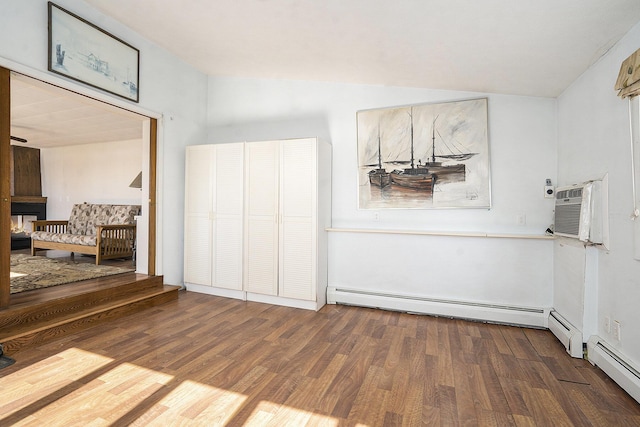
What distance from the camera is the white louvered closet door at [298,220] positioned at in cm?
365

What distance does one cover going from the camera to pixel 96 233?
215 inches

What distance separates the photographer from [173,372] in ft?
7.32

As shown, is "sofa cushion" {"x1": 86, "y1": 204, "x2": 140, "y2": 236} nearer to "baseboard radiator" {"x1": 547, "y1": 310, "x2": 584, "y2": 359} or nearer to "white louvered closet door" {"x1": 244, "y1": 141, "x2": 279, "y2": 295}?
"white louvered closet door" {"x1": 244, "y1": 141, "x2": 279, "y2": 295}

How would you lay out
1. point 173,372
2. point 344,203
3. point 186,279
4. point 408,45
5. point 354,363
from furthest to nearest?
1. point 186,279
2. point 344,203
3. point 408,45
4. point 354,363
5. point 173,372

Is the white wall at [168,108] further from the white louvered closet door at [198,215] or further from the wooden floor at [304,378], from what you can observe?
the wooden floor at [304,378]

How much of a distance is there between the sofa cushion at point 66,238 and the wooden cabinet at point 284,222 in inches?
107

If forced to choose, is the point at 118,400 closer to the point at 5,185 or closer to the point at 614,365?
the point at 5,185

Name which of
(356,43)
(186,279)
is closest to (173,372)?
(186,279)

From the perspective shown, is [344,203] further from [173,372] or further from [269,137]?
[173,372]

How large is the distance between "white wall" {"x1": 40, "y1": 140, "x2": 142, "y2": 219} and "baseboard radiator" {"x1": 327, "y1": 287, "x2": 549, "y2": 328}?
5305mm

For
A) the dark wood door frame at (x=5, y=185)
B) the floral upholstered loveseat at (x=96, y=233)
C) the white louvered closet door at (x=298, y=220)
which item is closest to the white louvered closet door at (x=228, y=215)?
the white louvered closet door at (x=298, y=220)

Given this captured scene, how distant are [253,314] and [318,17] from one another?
301cm

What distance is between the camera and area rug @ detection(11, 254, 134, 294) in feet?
11.6

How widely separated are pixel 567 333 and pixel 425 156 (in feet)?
6.99
